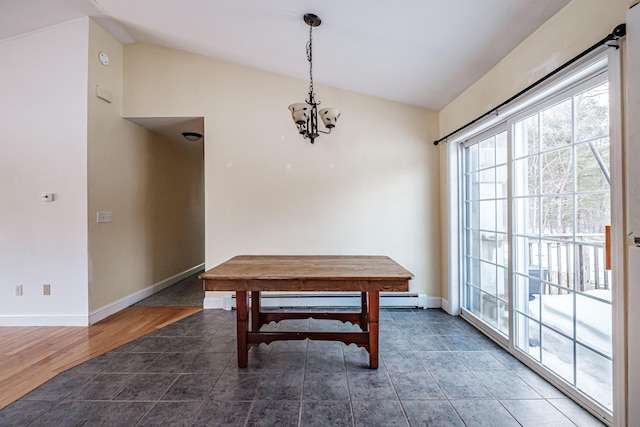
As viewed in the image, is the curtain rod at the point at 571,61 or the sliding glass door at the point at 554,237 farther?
the sliding glass door at the point at 554,237

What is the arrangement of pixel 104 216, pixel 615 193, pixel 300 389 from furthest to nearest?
pixel 104 216
pixel 300 389
pixel 615 193

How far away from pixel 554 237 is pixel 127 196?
14.8 ft

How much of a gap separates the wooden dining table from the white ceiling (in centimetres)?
182

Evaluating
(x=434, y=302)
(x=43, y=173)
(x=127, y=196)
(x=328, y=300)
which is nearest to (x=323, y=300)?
(x=328, y=300)

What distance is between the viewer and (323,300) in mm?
3602

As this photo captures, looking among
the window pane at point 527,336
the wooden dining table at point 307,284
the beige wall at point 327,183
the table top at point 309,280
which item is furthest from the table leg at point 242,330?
the window pane at point 527,336

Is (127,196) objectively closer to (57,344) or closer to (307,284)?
(57,344)

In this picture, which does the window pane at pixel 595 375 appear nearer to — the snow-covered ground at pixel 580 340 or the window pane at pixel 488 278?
the snow-covered ground at pixel 580 340

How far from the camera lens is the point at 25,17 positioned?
9.50ft

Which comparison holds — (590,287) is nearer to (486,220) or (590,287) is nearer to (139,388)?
(486,220)

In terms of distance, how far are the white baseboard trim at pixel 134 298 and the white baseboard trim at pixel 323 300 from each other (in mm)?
1047

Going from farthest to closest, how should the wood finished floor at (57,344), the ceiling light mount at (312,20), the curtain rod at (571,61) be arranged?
the ceiling light mount at (312,20), the wood finished floor at (57,344), the curtain rod at (571,61)

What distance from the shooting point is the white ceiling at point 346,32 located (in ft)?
6.66

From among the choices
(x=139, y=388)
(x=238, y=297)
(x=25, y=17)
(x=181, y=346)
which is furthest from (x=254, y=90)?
(x=139, y=388)
